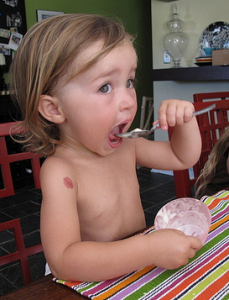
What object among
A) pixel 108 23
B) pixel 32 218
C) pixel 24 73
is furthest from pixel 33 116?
pixel 32 218

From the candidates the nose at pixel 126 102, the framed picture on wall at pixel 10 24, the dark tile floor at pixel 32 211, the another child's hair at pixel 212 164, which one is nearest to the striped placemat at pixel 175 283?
the nose at pixel 126 102

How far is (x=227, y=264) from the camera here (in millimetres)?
515

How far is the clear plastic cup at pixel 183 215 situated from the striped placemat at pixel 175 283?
0.17ft

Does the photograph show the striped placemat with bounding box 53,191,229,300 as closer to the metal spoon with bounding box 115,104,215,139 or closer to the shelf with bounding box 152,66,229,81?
the metal spoon with bounding box 115,104,215,139

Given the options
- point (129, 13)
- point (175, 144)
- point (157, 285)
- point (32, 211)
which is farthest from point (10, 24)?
point (157, 285)

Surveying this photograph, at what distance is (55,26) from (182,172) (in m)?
0.62

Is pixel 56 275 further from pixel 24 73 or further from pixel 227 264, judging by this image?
pixel 24 73

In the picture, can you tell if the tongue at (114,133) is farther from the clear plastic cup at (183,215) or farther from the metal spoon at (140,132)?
the clear plastic cup at (183,215)

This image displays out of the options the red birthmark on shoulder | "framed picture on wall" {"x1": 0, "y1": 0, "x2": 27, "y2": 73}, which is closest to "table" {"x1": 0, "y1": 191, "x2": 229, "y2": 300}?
the red birthmark on shoulder

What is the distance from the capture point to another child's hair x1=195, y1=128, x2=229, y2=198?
118 centimetres

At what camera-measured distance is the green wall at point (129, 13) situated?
3.39 m

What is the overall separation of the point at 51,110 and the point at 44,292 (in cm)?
33

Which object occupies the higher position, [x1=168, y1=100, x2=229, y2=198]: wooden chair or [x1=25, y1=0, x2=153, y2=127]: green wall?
[x1=25, y1=0, x2=153, y2=127]: green wall

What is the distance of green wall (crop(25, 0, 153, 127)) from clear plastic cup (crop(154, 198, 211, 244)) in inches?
121
